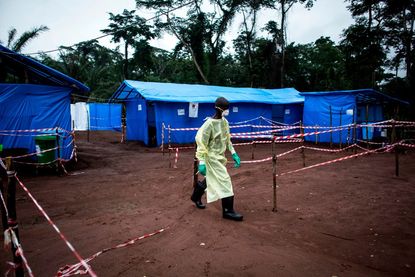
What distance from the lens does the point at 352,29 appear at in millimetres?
22359

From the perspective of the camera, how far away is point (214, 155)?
195 inches

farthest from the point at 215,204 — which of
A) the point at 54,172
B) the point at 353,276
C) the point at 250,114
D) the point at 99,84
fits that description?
the point at 99,84

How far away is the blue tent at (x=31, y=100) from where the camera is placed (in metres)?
9.41

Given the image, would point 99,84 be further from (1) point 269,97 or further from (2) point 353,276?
(2) point 353,276

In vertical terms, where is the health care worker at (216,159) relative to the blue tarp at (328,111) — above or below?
below

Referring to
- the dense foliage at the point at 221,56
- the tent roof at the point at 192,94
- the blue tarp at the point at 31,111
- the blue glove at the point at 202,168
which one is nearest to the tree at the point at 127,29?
the dense foliage at the point at 221,56

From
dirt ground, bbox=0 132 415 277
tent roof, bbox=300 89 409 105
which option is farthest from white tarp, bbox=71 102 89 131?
tent roof, bbox=300 89 409 105

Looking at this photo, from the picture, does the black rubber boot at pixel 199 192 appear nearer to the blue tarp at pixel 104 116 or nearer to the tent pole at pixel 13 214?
the tent pole at pixel 13 214

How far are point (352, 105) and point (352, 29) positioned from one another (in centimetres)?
1017

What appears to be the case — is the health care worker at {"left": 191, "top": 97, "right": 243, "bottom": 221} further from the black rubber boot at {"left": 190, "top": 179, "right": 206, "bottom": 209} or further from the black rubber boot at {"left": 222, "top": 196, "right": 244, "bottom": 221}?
the black rubber boot at {"left": 190, "top": 179, "right": 206, "bottom": 209}

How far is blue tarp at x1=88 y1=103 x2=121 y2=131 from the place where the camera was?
88.6 feet

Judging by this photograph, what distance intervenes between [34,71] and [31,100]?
3.34ft

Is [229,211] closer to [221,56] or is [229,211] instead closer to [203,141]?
[203,141]

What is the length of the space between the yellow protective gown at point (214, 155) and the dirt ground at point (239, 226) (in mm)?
520
